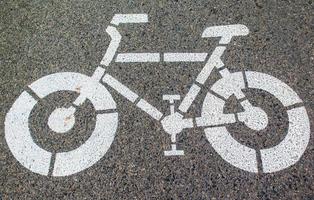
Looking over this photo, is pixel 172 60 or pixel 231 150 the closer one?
pixel 231 150

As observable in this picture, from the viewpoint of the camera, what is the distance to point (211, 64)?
14.5 ft

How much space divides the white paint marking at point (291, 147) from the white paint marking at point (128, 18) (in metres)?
1.76

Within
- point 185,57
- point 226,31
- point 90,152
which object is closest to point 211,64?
point 185,57

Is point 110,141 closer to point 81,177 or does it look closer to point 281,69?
point 81,177

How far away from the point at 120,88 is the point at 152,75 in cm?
34

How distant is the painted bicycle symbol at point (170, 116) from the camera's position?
387 centimetres

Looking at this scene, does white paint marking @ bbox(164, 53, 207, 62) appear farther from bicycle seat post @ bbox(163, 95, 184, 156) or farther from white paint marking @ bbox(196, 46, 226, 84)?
bicycle seat post @ bbox(163, 95, 184, 156)

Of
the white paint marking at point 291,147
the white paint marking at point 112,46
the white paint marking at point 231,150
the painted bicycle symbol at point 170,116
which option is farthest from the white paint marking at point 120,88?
the white paint marking at point 291,147

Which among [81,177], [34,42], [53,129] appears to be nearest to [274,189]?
[81,177]

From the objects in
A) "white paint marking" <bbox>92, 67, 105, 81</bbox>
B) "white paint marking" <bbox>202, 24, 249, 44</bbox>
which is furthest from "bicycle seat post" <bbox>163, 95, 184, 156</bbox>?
"white paint marking" <bbox>202, 24, 249, 44</bbox>

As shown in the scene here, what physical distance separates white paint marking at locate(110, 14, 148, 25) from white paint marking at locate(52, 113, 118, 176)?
1197 mm

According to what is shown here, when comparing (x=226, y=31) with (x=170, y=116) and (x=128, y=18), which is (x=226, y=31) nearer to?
(x=128, y=18)

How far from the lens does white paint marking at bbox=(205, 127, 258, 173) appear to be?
3824 millimetres

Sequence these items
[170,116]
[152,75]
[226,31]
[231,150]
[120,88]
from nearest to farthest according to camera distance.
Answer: [231,150] → [170,116] → [120,88] → [152,75] → [226,31]
